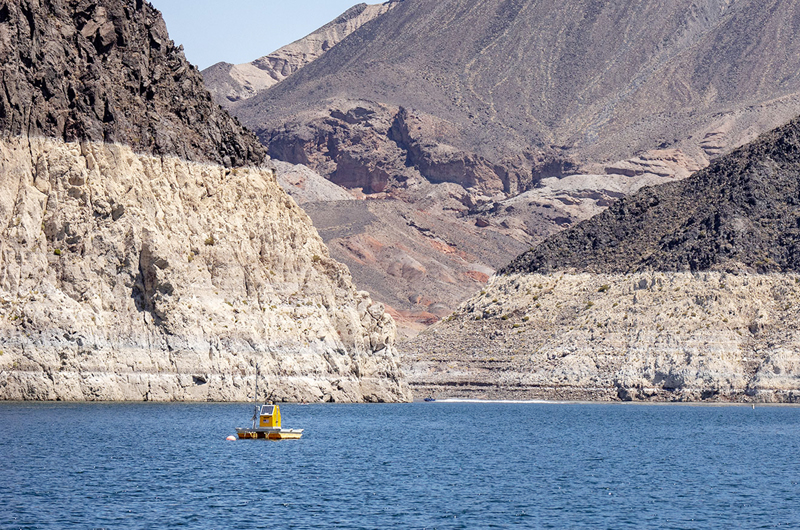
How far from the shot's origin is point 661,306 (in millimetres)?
131250

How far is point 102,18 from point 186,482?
50.8 m

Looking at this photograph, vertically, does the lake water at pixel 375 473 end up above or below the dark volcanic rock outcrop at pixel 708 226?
below

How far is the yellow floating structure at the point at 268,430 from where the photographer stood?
2842 inches

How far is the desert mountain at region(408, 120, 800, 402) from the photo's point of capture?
125 m

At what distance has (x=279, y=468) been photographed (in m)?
58.9

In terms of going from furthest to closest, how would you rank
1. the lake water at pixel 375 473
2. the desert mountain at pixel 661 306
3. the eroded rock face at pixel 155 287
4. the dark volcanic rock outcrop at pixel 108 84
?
the desert mountain at pixel 661 306 < the dark volcanic rock outcrop at pixel 108 84 < the eroded rock face at pixel 155 287 < the lake water at pixel 375 473

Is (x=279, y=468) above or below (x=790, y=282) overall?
below

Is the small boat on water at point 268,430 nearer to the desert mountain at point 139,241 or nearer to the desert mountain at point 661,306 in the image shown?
the desert mountain at point 139,241

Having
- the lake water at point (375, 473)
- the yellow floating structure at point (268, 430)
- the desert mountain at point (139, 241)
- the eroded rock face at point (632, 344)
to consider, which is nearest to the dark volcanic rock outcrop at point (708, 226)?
the eroded rock face at point (632, 344)

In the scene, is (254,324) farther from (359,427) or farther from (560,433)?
(560,433)

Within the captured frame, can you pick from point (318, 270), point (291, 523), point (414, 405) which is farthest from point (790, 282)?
point (291, 523)

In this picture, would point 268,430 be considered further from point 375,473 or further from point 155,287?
point 155,287

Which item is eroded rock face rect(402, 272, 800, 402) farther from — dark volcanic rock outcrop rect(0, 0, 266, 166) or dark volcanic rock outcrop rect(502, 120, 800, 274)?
dark volcanic rock outcrop rect(0, 0, 266, 166)

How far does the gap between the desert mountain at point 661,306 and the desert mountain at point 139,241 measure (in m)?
34.9
